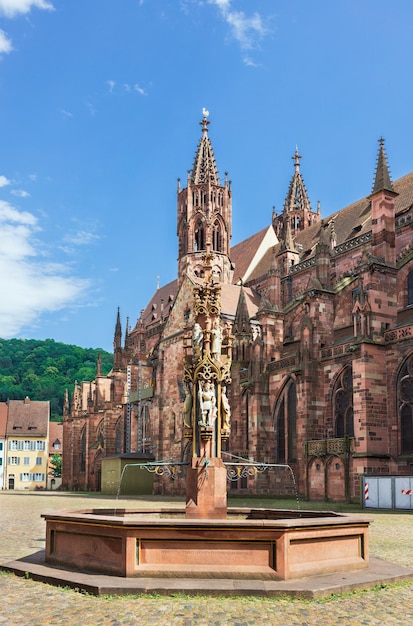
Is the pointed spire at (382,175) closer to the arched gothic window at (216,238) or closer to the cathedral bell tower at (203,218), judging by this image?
the cathedral bell tower at (203,218)

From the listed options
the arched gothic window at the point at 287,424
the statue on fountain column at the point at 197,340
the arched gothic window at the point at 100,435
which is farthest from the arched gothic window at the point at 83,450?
the statue on fountain column at the point at 197,340

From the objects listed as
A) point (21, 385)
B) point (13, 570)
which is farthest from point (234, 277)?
point (21, 385)

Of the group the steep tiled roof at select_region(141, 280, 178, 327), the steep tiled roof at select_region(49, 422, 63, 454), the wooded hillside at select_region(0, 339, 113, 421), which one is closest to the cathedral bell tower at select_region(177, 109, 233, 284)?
the steep tiled roof at select_region(141, 280, 178, 327)

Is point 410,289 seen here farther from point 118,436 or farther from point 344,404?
point 118,436

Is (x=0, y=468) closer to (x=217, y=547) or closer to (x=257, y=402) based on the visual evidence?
(x=257, y=402)

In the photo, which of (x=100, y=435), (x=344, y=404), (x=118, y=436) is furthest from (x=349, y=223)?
(x=100, y=435)

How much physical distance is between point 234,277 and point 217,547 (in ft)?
196

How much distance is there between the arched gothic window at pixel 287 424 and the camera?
42656 mm

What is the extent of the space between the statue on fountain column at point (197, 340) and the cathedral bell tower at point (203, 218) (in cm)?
5293

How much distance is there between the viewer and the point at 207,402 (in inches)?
579

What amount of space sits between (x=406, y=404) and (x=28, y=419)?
7204 cm

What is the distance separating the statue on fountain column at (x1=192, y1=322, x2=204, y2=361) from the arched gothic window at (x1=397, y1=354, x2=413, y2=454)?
67.7 feet

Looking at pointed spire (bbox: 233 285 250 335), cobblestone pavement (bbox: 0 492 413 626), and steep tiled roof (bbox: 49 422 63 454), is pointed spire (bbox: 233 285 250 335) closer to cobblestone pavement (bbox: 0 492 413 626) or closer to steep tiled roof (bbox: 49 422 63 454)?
cobblestone pavement (bbox: 0 492 413 626)

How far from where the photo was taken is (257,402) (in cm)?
4428
